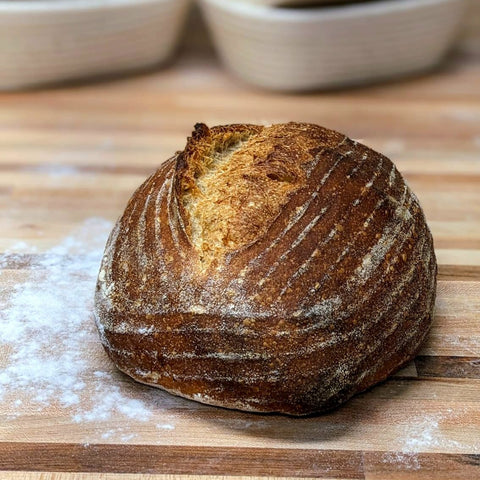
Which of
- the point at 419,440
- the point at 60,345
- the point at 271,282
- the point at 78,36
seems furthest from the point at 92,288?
the point at 78,36

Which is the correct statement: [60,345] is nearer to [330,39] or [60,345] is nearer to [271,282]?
[271,282]

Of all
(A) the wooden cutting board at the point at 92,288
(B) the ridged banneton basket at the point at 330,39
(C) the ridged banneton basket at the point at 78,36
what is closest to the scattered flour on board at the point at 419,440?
(A) the wooden cutting board at the point at 92,288

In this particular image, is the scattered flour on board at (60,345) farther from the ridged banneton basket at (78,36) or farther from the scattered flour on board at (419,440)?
the ridged banneton basket at (78,36)

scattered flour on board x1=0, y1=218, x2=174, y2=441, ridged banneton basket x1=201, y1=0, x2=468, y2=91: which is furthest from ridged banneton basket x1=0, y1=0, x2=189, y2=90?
scattered flour on board x1=0, y1=218, x2=174, y2=441

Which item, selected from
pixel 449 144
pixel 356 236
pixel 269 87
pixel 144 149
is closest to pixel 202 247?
pixel 356 236

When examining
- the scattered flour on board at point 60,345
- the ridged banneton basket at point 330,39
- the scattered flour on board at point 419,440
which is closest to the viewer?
the scattered flour on board at point 419,440

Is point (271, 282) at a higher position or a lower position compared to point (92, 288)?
higher
